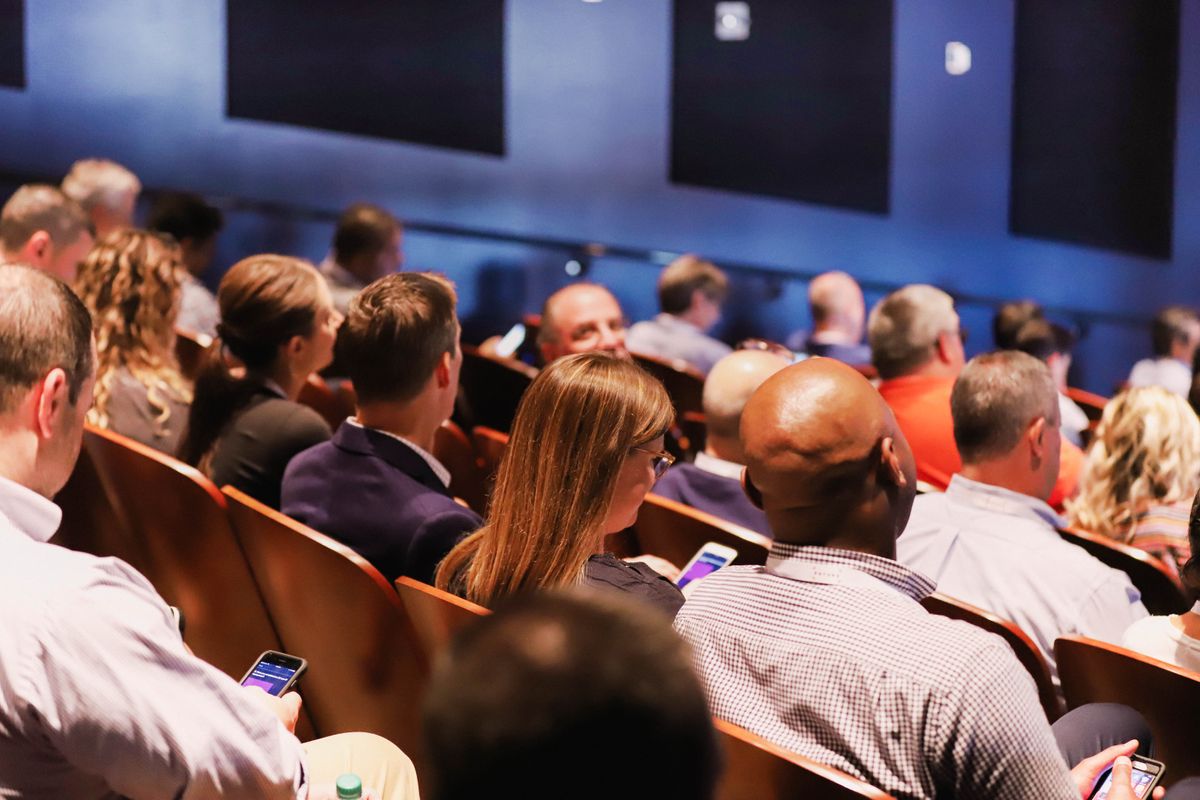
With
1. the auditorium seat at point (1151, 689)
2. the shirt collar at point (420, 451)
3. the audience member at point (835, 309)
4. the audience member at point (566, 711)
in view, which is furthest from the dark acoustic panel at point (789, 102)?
the audience member at point (566, 711)

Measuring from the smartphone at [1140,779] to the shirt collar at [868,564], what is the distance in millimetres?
365

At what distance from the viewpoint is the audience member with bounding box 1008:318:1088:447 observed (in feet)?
17.3

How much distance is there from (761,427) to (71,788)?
97 cm

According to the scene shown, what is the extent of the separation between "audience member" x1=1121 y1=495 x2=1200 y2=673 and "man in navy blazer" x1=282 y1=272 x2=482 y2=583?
121 cm

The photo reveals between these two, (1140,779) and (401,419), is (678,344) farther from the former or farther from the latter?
(1140,779)

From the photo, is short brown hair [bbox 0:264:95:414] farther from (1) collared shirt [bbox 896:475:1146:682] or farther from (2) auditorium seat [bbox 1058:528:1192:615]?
(2) auditorium seat [bbox 1058:528:1192:615]

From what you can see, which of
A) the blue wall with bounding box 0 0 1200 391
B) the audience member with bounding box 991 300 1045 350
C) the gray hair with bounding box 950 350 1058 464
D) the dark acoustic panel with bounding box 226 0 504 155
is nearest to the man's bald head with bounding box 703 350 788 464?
the gray hair with bounding box 950 350 1058 464

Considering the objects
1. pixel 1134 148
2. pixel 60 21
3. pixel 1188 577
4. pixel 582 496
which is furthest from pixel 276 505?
pixel 1134 148

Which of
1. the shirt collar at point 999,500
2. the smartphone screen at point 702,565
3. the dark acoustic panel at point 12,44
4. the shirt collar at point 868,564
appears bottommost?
the smartphone screen at point 702,565

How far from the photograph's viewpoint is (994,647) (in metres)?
1.63

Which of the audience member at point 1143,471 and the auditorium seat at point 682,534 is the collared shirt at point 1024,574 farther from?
the audience member at point 1143,471

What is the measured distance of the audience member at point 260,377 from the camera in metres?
3.18

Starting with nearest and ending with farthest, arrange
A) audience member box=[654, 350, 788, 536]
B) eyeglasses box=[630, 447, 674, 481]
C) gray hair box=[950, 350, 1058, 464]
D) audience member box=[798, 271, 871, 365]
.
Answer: eyeglasses box=[630, 447, 674, 481] < gray hair box=[950, 350, 1058, 464] < audience member box=[654, 350, 788, 536] < audience member box=[798, 271, 871, 365]

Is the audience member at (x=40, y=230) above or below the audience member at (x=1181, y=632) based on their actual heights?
above
